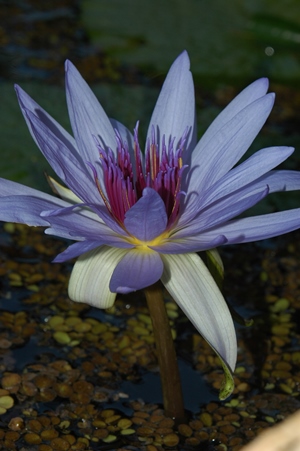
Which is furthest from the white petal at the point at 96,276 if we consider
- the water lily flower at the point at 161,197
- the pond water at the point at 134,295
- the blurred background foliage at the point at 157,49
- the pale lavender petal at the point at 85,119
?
the blurred background foliage at the point at 157,49

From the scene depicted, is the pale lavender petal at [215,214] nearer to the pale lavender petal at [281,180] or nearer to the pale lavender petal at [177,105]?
the pale lavender petal at [281,180]

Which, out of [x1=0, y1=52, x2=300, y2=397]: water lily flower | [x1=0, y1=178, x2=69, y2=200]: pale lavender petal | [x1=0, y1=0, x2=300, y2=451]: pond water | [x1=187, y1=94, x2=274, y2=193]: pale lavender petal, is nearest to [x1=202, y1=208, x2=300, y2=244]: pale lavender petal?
[x1=0, y1=52, x2=300, y2=397]: water lily flower

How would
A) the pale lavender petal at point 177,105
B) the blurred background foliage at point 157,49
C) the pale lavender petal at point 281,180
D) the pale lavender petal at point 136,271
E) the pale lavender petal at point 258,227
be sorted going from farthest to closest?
the blurred background foliage at point 157,49 < the pale lavender petal at point 177,105 < the pale lavender petal at point 281,180 < the pale lavender petal at point 258,227 < the pale lavender petal at point 136,271

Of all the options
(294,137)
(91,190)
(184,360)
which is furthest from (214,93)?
(91,190)

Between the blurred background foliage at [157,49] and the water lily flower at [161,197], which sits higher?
the blurred background foliage at [157,49]

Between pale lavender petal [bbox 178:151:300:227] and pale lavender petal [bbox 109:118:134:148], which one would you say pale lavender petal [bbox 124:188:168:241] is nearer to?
pale lavender petal [bbox 178:151:300:227]

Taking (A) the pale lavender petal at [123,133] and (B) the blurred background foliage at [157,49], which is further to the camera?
(B) the blurred background foliage at [157,49]

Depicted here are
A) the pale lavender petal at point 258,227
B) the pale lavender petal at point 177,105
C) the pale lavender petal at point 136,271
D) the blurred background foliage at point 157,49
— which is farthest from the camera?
the blurred background foliage at point 157,49
